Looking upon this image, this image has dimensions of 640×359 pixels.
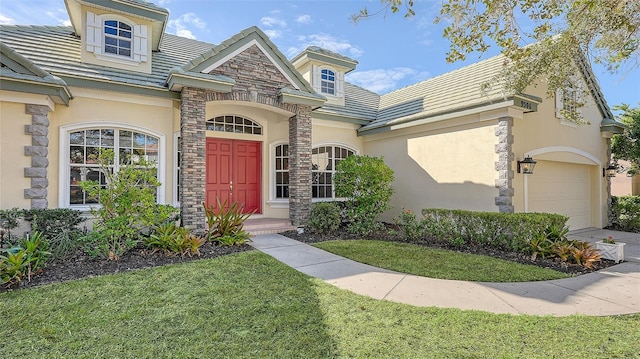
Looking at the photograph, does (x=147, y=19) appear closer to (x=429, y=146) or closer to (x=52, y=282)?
(x=52, y=282)

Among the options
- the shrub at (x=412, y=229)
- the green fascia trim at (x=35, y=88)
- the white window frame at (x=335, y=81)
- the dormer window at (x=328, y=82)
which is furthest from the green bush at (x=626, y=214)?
the green fascia trim at (x=35, y=88)

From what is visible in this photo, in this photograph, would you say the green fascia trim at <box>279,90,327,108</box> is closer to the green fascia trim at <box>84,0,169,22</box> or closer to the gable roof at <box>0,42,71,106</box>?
the green fascia trim at <box>84,0,169,22</box>

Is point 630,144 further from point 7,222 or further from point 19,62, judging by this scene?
point 7,222

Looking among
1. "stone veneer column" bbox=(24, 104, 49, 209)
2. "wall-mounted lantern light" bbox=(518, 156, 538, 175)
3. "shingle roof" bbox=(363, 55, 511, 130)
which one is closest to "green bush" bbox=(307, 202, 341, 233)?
"shingle roof" bbox=(363, 55, 511, 130)

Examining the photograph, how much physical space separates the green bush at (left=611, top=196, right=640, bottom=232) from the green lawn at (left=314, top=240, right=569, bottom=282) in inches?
337

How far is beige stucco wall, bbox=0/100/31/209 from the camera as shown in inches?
260

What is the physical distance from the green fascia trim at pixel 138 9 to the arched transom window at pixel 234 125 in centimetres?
315

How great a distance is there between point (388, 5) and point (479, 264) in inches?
196

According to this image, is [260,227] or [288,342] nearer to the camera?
[288,342]

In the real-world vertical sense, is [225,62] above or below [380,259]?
above

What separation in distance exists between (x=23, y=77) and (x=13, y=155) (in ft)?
5.40

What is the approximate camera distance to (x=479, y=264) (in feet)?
20.2

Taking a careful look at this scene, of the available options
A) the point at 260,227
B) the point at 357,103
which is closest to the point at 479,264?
the point at 260,227

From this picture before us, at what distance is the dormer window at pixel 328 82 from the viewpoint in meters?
12.5
